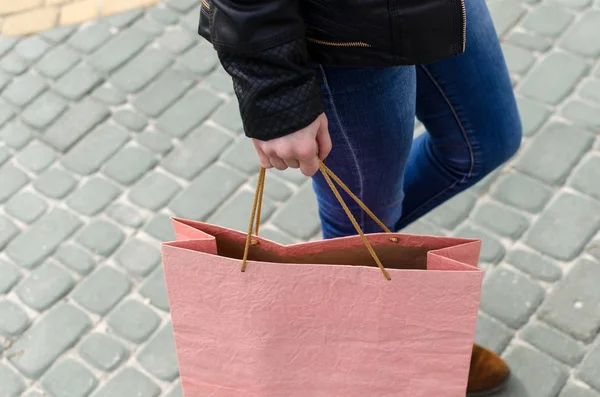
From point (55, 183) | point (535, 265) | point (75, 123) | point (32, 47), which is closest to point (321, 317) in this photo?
point (535, 265)

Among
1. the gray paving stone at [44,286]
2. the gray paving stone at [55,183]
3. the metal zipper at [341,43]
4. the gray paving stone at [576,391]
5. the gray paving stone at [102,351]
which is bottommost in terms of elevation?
the gray paving stone at [576,391]

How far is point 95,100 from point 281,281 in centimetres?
254

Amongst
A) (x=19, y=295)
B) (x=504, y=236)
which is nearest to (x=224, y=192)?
(x=19, y=295)

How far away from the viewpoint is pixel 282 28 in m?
1.54

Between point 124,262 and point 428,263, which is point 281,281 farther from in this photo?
point 124,262

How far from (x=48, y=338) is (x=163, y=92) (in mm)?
1379

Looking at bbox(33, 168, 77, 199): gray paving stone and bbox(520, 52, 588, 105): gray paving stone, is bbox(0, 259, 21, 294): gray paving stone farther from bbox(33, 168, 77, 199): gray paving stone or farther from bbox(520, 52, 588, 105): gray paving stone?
bbox(520, 52, 588, 105): gray paving stone

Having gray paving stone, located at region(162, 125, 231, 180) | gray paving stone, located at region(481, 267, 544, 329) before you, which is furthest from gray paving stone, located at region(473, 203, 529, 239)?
gray paving stone, located at region(162, 125, 231, 180)

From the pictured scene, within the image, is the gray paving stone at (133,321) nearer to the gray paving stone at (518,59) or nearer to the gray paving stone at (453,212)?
the gray paving stone at (453,212)

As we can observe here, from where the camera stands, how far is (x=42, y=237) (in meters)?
3.36

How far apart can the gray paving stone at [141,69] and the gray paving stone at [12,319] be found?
1.26 metres

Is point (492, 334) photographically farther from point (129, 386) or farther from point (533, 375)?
point (129, 386)

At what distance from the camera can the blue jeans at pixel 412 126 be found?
5.97ft

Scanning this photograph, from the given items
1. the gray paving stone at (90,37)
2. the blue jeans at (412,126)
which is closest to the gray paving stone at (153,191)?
the gray paving stone at (90,37)
